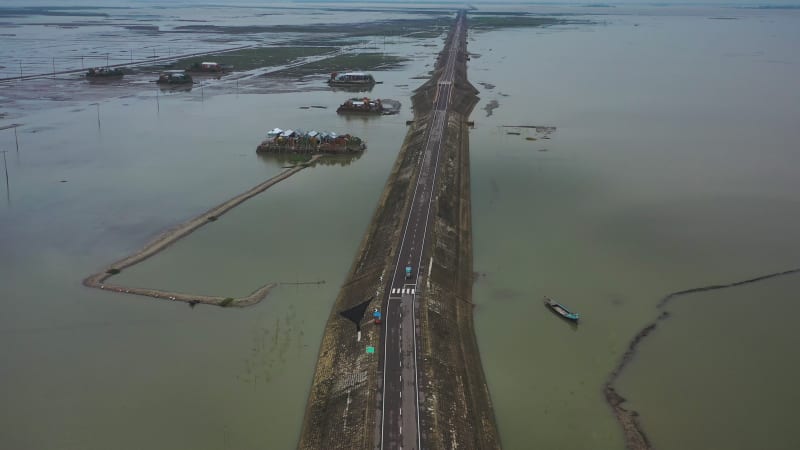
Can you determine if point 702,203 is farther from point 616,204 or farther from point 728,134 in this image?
point 728,134

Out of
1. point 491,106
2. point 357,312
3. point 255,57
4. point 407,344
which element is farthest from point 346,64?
point 407,344

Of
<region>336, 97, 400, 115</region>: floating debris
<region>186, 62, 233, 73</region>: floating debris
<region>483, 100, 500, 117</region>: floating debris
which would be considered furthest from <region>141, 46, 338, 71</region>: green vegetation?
<region>483, 100, 500, 117</region>: floating debris

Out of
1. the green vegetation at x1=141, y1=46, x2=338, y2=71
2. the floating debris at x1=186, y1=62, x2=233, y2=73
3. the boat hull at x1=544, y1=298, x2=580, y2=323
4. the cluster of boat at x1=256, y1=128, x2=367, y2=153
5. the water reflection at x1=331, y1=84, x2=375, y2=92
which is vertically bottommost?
the boat hull at x1=544, y1=298, x2=580, y2=323

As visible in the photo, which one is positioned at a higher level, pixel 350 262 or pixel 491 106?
pixel 491 106

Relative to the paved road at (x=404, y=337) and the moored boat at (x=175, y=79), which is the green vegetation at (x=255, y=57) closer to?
the moored boat at (x=175, y=79)

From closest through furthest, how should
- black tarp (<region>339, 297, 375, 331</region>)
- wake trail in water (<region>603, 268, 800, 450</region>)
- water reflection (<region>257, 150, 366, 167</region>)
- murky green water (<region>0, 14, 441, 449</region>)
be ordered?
1. wake trail in water (<region>603, 268, 800, 450</region>)
2. murky green water (<region>0, 14, 441, 449</region>)
3. black tarp (<region>339, 297, 375, 331</region>)
4. water reflection (<region>257, 150, 366, 167</region>)

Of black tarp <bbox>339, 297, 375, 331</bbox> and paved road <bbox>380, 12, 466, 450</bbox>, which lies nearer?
paved road <bbox>380, 12, 466, 450</bbox>

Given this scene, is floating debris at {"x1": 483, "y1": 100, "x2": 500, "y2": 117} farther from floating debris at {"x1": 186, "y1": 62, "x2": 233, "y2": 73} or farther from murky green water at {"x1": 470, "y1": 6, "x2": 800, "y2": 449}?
floating debris at {"x1": 186, "y1": 62, "x2": 233, "y2": 73}

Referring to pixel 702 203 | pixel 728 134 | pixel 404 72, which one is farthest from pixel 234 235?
pixel 404 72

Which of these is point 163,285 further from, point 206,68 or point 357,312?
point 206,68
